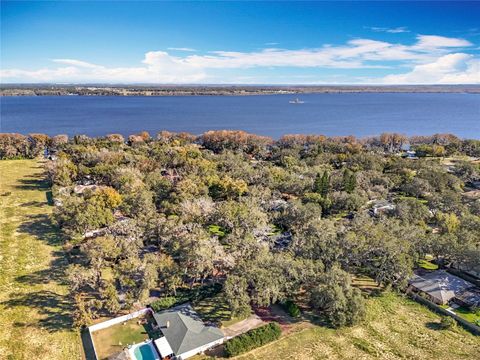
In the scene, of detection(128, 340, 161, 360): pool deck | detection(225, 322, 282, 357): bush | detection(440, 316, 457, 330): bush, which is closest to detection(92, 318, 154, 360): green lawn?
detection(128, 340, 161, 360): pool deck

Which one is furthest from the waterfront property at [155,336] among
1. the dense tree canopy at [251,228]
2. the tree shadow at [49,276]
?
the tree shadow at [49,276]

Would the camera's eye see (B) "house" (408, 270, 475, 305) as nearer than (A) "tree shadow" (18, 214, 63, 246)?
Yes

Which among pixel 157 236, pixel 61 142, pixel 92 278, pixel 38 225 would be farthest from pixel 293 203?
pixel 61 142

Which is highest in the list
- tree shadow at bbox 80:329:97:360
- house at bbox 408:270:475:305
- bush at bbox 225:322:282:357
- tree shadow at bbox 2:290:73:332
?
house at bbox 408:270:475:305

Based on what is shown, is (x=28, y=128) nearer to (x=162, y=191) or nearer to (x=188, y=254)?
(x=162, y=191)

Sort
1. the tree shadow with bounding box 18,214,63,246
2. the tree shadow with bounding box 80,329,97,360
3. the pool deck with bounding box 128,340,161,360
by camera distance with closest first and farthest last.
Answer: the pool deck with bounding box 128,340,161,360
the tree shadow with bounding box 80,329,97,360
the tree shadow with bounding box 18,214,63,246

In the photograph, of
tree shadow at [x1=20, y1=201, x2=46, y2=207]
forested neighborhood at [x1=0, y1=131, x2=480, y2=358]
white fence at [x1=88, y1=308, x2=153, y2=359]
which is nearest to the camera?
white fence at [x1=88, y1=308, x2=153, y2=359]

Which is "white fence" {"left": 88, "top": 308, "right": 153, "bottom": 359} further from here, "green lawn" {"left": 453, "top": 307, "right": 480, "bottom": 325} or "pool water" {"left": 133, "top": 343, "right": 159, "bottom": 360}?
"green lawn" {"left": 453, "top": 307, "right": 480, "bottom": 325}
